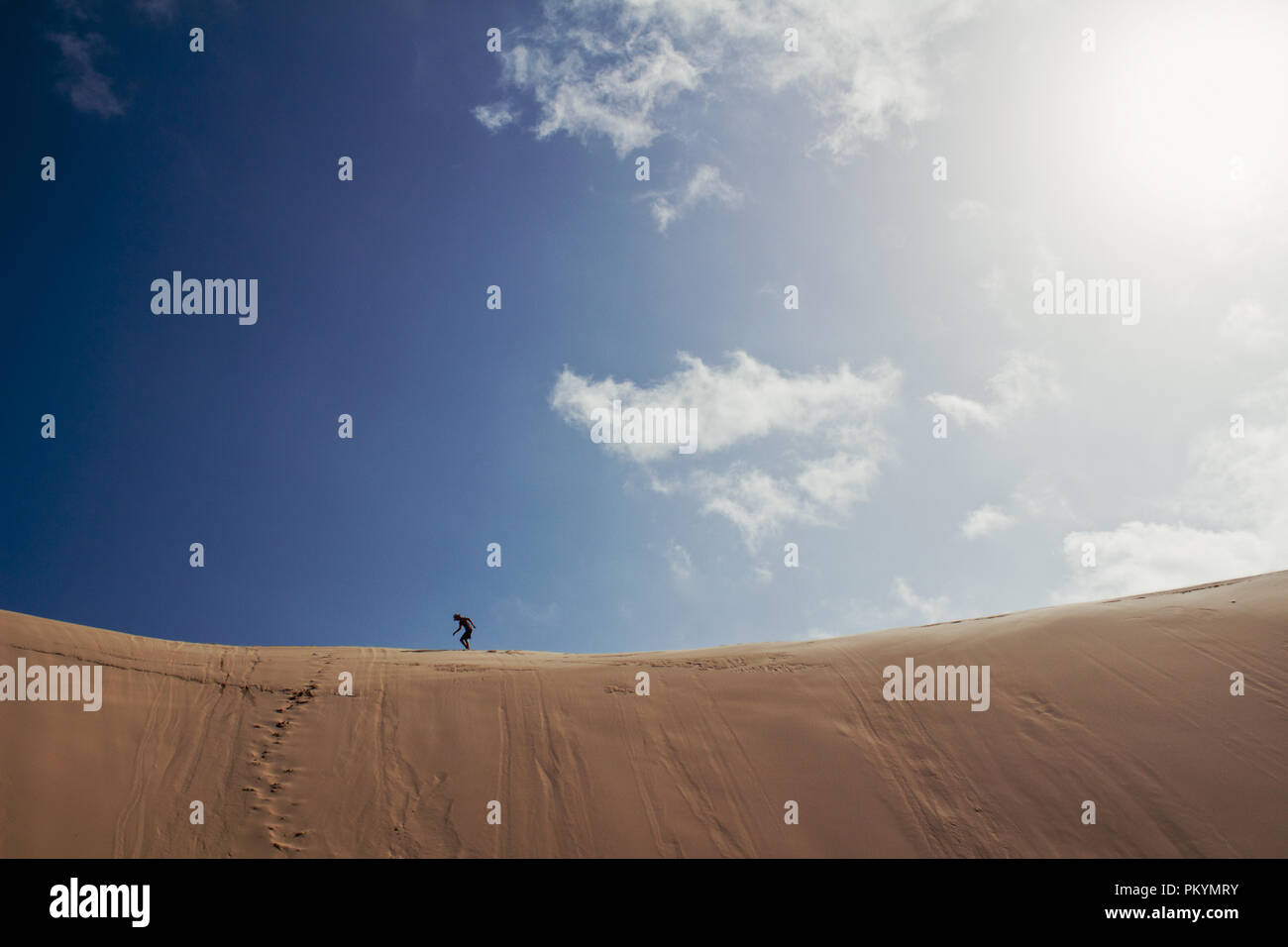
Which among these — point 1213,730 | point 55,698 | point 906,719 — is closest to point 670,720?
point 906,719

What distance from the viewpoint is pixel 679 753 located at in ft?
32.6

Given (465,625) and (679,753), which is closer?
(679,753)

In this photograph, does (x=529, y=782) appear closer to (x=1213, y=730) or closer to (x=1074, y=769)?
(x=1074, y=769)

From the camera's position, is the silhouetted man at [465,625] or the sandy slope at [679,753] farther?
the silhouetted man at [465,625]

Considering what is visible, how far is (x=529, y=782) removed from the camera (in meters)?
9.20

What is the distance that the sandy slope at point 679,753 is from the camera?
26.5ft

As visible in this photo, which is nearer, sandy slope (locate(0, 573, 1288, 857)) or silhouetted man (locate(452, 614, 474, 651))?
sandy slope (locate(0, 573, 1288, 857))

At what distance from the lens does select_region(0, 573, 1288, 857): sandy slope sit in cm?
806
